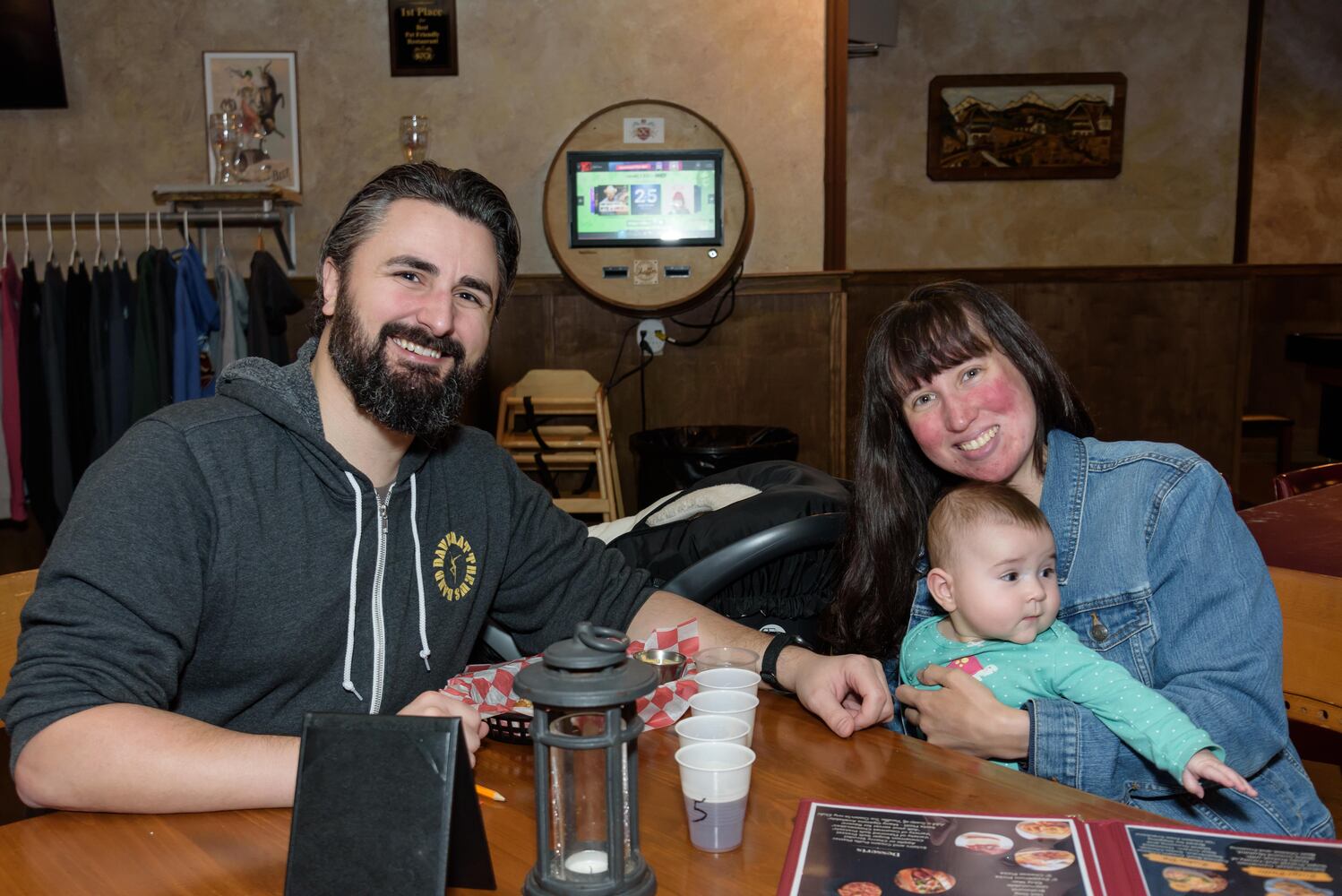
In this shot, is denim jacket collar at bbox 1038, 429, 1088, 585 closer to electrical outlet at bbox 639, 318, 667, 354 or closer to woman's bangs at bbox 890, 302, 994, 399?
woman's bangs at bbox 890, 302, 994, 399

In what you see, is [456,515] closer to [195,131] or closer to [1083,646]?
[1083,646]

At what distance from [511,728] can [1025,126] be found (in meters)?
6.36

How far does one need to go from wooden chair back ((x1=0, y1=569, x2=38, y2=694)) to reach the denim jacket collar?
4.97ft

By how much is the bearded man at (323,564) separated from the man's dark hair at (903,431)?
27 centimetres

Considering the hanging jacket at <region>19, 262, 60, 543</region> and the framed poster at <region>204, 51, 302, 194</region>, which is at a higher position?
the framed poster at <region>204, 51, 302, 194</region>

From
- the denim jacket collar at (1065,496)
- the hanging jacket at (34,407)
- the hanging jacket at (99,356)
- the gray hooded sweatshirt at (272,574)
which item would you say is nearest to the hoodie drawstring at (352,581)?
the gray hooded sweatshirt at (272,574)

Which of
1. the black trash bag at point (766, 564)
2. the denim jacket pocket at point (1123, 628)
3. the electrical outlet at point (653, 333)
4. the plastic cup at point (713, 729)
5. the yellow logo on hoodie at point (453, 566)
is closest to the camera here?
the plastic cup at point (713, 729)

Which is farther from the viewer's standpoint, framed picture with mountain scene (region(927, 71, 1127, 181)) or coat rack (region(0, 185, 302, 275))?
framed picture with mountain scene (region(927, 71, 1127, 181))

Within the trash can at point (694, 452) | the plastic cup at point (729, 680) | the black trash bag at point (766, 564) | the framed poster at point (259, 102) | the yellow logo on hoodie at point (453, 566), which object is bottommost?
the trash can at point (694, 452)

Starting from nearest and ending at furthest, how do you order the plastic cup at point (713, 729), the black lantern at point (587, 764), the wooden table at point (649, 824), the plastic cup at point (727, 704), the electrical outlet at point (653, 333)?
the black lantern at point (587, 764) → the wooden table at point (649, 824) → the plastic cup at point (713, 729) → the plastic cup at point (727, 704) → the electrical outlet at point (653, 333)

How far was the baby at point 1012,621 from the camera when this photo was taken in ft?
4.70

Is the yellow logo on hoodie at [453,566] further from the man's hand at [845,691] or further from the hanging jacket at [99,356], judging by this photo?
the hanging jacket at [99,356]

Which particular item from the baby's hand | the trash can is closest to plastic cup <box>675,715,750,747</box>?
the baby's hand

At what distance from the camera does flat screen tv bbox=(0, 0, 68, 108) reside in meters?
4.73
